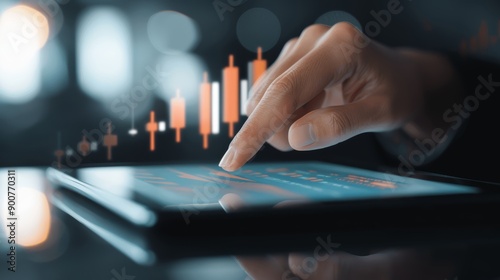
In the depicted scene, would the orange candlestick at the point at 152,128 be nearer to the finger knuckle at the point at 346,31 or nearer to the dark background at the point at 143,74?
the dark background at the point at 143,74

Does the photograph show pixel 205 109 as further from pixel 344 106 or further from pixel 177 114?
pixel 344 106

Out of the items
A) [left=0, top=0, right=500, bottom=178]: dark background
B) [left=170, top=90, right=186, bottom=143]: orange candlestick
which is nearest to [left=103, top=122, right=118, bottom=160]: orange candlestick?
[left=0, top=0, right=500, bottom=178]: dark background

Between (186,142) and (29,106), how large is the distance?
1.24 feet

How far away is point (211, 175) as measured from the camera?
2.93 feet

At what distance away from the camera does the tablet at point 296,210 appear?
1.67 ft

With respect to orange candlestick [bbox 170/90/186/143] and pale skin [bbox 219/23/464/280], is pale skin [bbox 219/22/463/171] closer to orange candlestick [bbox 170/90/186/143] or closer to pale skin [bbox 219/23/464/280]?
pale skin [bbox 219/23/464/280]

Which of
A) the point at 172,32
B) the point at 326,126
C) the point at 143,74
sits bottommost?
the point at 326,126

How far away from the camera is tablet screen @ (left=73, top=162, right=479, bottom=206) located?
608 mm

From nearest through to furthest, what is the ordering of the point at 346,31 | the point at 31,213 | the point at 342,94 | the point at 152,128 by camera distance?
1. the point at 31,213
2. the point at 346,31
3. the point at 342,94
4. the point at 152,128

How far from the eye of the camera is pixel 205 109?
57.0 inches

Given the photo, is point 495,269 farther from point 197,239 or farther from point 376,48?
point 376,48

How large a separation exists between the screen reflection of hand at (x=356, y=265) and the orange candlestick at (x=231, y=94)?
3.24 feet

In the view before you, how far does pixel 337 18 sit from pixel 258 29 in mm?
202

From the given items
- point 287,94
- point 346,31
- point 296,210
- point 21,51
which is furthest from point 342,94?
point 21,51
